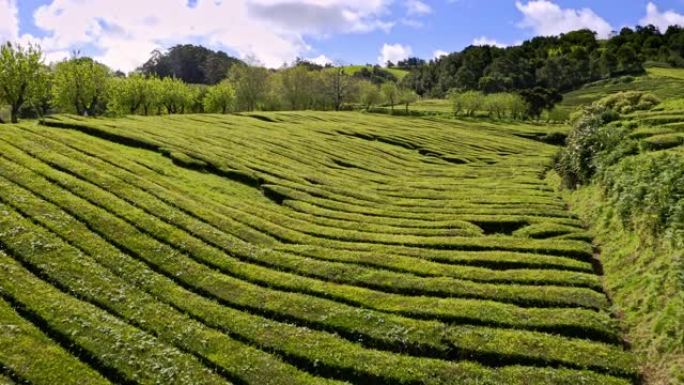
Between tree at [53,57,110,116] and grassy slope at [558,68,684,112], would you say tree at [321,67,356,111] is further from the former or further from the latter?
tree at [53,57,110,116]

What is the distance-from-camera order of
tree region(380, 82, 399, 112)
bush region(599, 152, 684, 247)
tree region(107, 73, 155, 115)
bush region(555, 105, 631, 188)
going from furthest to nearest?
tree region(380, 82, 399, 112)
tree region(107, 73, 155, 115)
bush region(555, 105, 631, 188)
bush region(599, 152, 684, 247)

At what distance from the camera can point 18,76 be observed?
7469 centimetres

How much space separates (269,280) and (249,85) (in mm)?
130266

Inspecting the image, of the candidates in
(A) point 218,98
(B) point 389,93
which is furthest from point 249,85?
(B) point 389,93

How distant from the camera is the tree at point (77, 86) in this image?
90062 millimetres

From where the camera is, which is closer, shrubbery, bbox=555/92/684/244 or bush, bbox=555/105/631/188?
shrubbery, bbox=555/92/684/244

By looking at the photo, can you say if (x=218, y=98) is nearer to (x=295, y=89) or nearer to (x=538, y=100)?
(x=295, y=89)

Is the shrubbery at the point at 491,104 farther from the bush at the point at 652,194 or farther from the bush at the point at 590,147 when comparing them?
the bush at the point at 652,194

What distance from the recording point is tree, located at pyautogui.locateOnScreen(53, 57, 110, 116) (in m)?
90.1

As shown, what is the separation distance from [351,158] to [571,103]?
142m

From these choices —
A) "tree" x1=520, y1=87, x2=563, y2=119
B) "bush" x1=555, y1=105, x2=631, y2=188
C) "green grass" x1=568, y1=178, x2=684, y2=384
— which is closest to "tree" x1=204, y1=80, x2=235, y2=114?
"bush" x1=555, y1=105, x2=631, y2=188

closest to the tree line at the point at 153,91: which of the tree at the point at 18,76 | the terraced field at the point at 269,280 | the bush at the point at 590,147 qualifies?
the tree at the point at 18,76

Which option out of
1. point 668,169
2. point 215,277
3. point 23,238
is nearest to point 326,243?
point 215,277

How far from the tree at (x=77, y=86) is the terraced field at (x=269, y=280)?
47.8 meters
